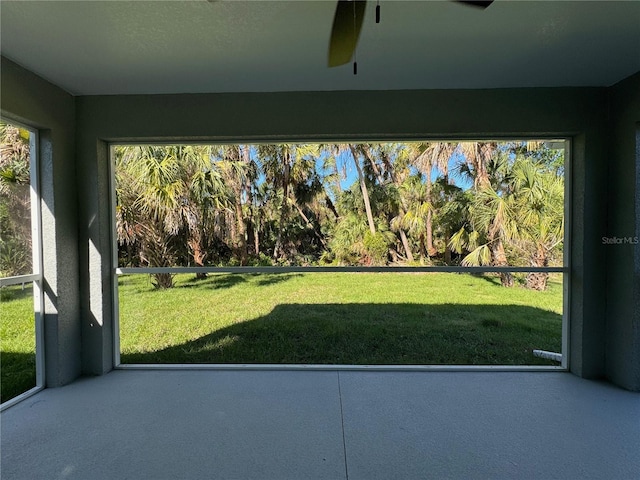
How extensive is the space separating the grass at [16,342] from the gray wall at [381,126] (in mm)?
361

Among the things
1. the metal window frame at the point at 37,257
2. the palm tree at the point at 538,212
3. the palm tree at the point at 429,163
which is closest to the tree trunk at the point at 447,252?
the palm tree at the point at 429,163

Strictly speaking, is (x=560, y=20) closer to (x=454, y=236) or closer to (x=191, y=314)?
(x=454, y=236)

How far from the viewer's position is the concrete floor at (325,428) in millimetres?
1599

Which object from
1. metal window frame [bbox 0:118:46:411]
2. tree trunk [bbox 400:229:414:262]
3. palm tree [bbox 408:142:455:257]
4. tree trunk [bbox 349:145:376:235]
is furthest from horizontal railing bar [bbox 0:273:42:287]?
palm tree [bbox 408:142:455:257]

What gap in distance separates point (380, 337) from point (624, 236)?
7.31 ft

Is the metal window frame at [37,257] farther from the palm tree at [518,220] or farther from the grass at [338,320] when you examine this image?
the palm tree at [518,220]

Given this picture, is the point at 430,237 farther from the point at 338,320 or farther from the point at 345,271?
the point at 338,320

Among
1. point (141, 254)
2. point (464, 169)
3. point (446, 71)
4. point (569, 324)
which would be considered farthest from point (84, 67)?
point (569, 324)

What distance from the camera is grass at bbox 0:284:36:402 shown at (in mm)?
2188

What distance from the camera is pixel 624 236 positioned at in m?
2.34

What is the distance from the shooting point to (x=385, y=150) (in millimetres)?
3205

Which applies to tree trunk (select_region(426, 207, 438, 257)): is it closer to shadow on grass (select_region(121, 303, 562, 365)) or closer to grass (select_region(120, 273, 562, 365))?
grass (select_region(120, 273, 562, 365))

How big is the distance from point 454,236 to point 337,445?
7.77 feet

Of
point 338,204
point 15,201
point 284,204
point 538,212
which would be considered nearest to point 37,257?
point 15,201
